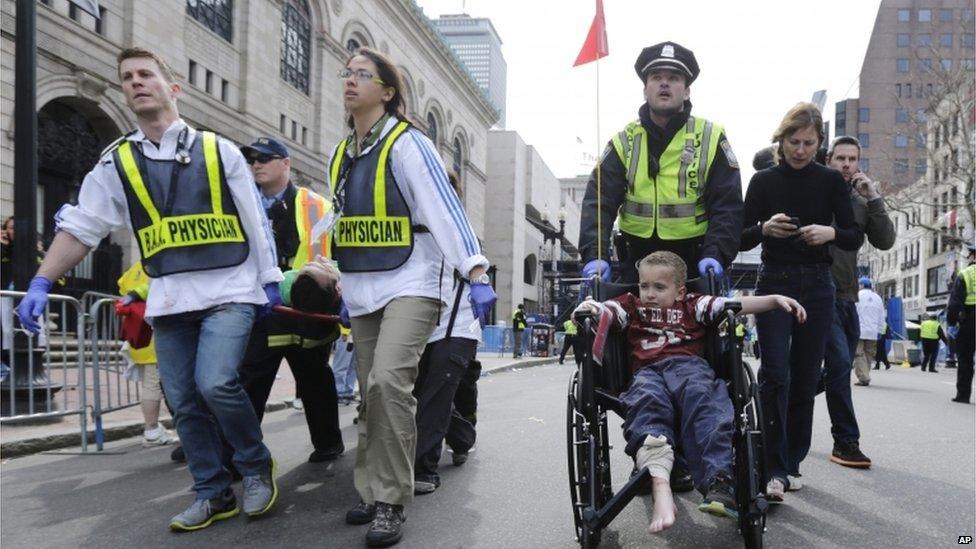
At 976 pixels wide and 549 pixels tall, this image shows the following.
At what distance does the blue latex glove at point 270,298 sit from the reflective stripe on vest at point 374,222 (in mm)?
491

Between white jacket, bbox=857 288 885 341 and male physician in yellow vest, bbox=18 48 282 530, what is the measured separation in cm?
1117

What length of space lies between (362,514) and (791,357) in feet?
8.19

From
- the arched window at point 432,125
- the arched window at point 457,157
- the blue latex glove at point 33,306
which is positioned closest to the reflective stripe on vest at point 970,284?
the blue latex glove at point 33,306

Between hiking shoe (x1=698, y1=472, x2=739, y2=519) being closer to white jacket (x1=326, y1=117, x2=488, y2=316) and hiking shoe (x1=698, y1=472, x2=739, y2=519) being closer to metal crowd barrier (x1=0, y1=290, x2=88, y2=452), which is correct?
white jacket (x1=326, y1=117, x2=488, y2=316)

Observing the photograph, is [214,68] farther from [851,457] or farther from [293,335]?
[851,457]

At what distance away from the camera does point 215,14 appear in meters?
22.1

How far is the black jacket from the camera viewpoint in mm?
3912

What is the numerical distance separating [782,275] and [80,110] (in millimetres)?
16392

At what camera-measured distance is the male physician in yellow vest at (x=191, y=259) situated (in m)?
3.69

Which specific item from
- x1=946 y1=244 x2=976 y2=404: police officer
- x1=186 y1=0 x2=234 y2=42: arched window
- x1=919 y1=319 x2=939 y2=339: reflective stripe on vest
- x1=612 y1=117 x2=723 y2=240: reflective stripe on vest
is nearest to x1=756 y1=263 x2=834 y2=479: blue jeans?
x1=612 y1=117 x2=723 y2=240: reflective stripe on vest

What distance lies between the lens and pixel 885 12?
268 feet

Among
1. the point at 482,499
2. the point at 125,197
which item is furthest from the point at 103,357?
the point at 482,499

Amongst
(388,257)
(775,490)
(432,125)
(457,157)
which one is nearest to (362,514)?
(388,257)

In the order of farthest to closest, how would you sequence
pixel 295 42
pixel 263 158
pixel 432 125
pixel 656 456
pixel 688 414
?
pixel 432 125 → pixel 295 42 → pixel 263 158 → pixel 688 414 → pixel 656 456
